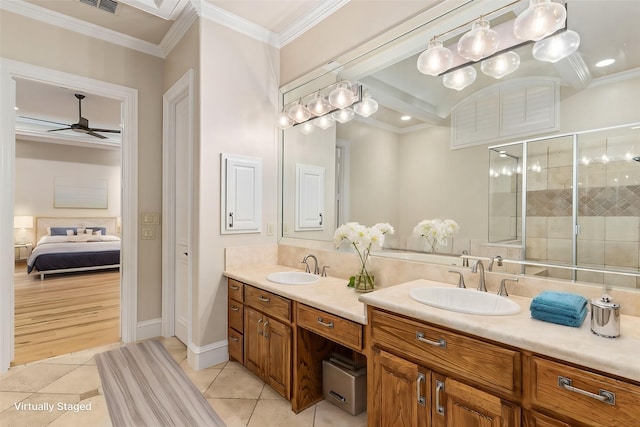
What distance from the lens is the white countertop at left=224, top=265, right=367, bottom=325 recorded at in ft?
5.36

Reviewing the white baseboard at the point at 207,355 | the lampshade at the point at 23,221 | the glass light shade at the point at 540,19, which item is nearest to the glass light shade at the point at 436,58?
the glass light shade at the point at 540,19

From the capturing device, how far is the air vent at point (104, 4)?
2.37m

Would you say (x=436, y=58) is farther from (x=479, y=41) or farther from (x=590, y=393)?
(x=590, y=393)

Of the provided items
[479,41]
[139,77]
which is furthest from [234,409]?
[139,77]

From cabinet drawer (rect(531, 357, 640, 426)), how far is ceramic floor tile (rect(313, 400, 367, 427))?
1103mm

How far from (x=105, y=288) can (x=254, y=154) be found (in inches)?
155

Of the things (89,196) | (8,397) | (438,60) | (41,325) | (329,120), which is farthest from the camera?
(89,196)

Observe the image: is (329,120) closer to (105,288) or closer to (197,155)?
(197,155)

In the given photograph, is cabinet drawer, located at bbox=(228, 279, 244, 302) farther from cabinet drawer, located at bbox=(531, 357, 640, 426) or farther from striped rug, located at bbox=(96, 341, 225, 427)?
cabinet drawer, located at bbox=(531, 357, 640, 426)

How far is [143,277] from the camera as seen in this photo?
302 centimetres

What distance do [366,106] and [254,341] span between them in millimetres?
1876

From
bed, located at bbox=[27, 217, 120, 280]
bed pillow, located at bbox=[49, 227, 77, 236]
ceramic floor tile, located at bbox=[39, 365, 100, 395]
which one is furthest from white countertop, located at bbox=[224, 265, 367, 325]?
bed pillow, located at bbox=[49, 227, 77, 236]

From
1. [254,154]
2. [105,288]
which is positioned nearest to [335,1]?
[254,154]

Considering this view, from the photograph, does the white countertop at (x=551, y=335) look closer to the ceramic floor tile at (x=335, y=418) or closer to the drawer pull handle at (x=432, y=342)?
the drawer pull handle at (x=432, y=342)
